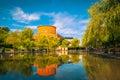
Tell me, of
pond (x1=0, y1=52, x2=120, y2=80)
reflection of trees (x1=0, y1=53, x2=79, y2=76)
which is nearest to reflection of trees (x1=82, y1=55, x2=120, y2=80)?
pond (x1=0, y1=52, x2=120, y2=80)

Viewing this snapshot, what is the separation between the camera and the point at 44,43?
92.4 meters

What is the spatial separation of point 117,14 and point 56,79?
36.8 feet

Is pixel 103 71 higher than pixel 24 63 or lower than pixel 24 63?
lower

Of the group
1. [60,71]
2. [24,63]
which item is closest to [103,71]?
[60,71]

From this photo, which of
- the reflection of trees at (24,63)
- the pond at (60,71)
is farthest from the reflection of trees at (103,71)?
the reflection of trees at (24,63)

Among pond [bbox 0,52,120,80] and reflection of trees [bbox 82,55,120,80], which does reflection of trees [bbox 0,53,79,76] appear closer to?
pond [bbox 0,52,120,80]

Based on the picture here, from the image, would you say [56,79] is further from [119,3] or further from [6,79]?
[119,3]

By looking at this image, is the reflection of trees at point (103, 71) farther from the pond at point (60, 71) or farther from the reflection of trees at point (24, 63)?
the reflection of trees at point (24, 63)

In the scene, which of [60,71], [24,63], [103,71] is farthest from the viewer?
[24,63]

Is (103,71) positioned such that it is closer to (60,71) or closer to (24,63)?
(60,71)

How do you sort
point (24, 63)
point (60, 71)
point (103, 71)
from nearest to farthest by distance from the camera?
point (103, 71)
point (60, 71)
point (24, 63)

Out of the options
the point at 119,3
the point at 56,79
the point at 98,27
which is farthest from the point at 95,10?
the point at 56,79

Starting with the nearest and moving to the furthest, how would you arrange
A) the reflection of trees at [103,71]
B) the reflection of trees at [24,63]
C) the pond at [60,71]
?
the reflection of trees at [103,71] < the pond at [60,71] < the reflection of trees at [24,63]

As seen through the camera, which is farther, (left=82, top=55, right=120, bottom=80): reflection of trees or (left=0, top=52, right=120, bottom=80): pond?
(left=0, top=52, right=120, bottom=80): pond
